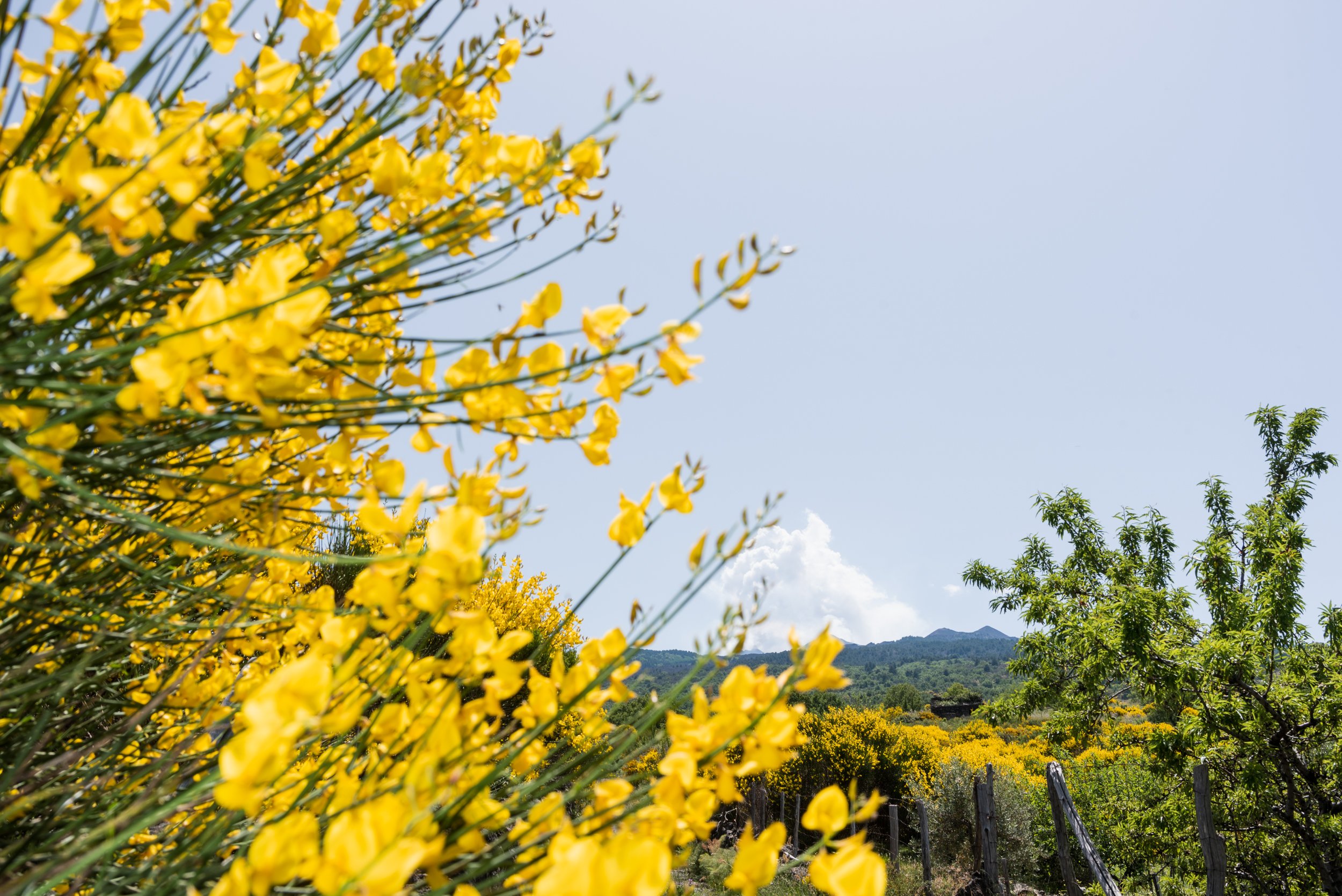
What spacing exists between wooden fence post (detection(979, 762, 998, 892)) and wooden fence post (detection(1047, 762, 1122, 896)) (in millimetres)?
2549

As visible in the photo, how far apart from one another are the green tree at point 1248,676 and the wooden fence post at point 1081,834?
1.64 metres

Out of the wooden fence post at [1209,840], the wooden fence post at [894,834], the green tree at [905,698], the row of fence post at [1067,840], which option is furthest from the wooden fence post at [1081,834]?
the green tree at [905,698]

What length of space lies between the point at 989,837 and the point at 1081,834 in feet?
10.7

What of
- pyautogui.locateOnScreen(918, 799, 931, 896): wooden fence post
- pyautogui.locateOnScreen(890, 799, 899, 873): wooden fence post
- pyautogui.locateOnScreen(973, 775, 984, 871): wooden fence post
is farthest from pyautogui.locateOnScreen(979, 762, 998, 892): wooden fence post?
pyautogui.locateOnScreen(890, 799, 899, 873): wooden fence post

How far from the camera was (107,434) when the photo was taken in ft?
2.61

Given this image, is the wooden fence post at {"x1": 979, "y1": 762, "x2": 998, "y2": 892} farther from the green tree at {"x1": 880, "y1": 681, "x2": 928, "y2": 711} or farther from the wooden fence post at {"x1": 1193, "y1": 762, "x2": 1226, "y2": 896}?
the green tree at {"x1": 880, "y1": 681, "x2": 928, "y2": 711}

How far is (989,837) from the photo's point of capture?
8375 millimetres

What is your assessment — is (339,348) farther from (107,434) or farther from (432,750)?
(432,750)

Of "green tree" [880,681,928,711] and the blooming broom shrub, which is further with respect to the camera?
"green tree" [880,681,928,711]

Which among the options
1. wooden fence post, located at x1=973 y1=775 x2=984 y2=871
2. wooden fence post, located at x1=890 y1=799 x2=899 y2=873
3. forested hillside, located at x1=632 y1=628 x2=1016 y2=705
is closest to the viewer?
wooden fence post, located at x1=973 y1=775 x2=984 y2=871

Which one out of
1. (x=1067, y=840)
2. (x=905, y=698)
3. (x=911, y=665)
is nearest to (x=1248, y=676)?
(x=1067, y=840)

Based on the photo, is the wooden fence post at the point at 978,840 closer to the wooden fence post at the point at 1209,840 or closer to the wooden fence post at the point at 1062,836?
the wooden fence post at the point at 1062,836

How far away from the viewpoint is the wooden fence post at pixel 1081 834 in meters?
5.14

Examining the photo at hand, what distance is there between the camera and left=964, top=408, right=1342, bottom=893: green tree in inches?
244
